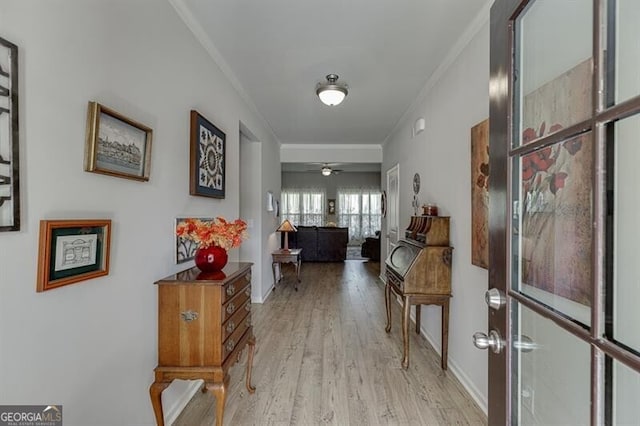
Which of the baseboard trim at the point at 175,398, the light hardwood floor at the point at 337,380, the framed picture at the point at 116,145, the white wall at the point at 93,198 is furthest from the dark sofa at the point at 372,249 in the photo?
the framed picture at the point at 116,145

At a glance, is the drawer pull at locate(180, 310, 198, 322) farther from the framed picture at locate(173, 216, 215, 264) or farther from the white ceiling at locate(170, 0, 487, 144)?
the white ceiling at locate(170, 0, 487, 144)

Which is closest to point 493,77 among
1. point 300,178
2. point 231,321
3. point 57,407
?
point 231,321

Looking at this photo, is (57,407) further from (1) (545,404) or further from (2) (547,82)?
(2) (547,82)

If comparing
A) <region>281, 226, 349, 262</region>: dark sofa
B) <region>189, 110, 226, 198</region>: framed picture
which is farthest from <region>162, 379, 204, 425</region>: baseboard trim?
<region>281, 226, 349, 262</region>: dark sofa

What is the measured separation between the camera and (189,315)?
1.71 m

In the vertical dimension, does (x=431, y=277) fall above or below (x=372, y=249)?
above

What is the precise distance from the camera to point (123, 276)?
1.57 metres

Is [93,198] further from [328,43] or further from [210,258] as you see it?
[328,43]

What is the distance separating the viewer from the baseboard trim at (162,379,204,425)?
1.96 meters

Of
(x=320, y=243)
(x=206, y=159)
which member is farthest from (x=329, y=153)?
(x=206, y=159)

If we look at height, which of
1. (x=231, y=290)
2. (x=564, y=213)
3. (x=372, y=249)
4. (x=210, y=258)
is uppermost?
(x=564, y=213)

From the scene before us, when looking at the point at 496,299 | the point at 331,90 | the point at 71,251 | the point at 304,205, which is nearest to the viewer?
the point at 496,299

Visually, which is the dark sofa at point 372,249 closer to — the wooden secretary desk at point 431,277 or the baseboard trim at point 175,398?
the wooden secretary desk at point 431,277

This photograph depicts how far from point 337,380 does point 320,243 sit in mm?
5814
